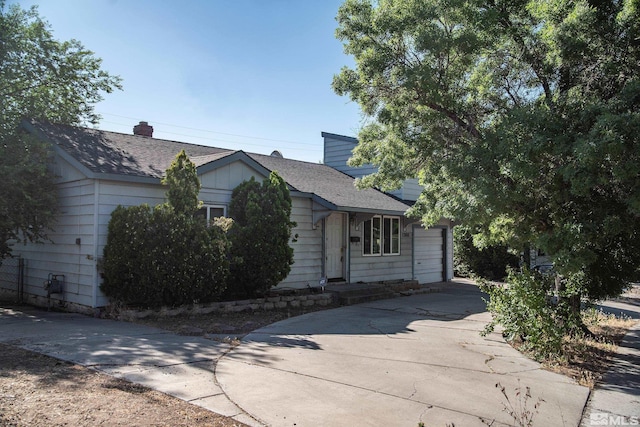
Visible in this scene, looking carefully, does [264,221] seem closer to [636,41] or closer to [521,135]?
[521,135]

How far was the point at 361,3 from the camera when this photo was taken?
8672 millimetres

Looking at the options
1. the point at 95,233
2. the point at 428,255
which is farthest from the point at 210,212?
the point at 428,255

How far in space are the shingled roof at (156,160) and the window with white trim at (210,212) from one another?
946mm

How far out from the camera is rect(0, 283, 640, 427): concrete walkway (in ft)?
14.8

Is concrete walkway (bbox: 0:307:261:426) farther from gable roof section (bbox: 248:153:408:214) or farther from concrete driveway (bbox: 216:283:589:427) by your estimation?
gable roof section (bbox: 248:153:408:214)

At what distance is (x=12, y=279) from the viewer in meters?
12.2

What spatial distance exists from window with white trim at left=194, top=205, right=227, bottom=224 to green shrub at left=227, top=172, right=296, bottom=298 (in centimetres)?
32

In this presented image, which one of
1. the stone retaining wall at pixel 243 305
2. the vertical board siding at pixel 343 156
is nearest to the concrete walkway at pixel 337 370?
the stone retaining wall at pixel 243 305

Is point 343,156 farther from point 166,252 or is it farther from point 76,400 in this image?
point 76,400

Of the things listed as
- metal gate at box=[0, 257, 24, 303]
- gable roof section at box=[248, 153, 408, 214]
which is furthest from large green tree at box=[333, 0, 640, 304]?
metal gate at box=[0, 257, 24, 303]

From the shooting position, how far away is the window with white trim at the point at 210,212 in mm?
11154

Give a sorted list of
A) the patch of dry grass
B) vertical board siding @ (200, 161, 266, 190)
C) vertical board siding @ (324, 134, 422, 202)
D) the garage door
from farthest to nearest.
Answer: vertical board siding @ (324, 134, 422, 202), the garage door, vertical board siding @ (200, 161, 266, 190), the patch of dry grass

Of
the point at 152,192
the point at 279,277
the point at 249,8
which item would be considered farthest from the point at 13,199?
the point at 249,8

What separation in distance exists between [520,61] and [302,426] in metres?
6.45
